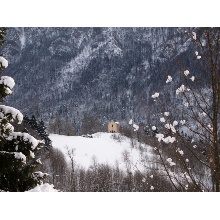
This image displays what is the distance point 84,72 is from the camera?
269 inches

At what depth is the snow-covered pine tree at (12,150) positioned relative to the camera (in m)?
2.70

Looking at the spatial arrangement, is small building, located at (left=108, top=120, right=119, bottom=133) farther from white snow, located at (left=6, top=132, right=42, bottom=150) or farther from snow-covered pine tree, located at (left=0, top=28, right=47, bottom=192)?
white snow, located at (left=6, top=132, right=42, bottom=150)

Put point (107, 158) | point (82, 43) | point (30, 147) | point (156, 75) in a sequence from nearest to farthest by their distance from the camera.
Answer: point (30, 147) < point (156, 75) < point (82, 43) < point (107, 158)

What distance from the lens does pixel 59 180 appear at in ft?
24.3

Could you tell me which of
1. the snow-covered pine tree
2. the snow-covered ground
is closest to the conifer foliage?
the snow-covered ground

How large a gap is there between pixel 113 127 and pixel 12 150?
11.6ft

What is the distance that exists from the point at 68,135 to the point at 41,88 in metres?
1.08

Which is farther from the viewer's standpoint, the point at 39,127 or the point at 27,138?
the point at 39,127

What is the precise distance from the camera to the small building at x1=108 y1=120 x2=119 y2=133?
6.28 m

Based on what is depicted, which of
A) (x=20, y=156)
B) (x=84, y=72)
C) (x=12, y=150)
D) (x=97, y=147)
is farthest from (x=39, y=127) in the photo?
(x=20, y=156)

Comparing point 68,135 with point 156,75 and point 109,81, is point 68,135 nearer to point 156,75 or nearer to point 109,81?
point 109,81

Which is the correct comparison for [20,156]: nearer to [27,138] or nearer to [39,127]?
[27,138]

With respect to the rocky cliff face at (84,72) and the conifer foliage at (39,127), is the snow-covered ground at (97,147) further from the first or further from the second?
the rocky cliff face at (84,72)
